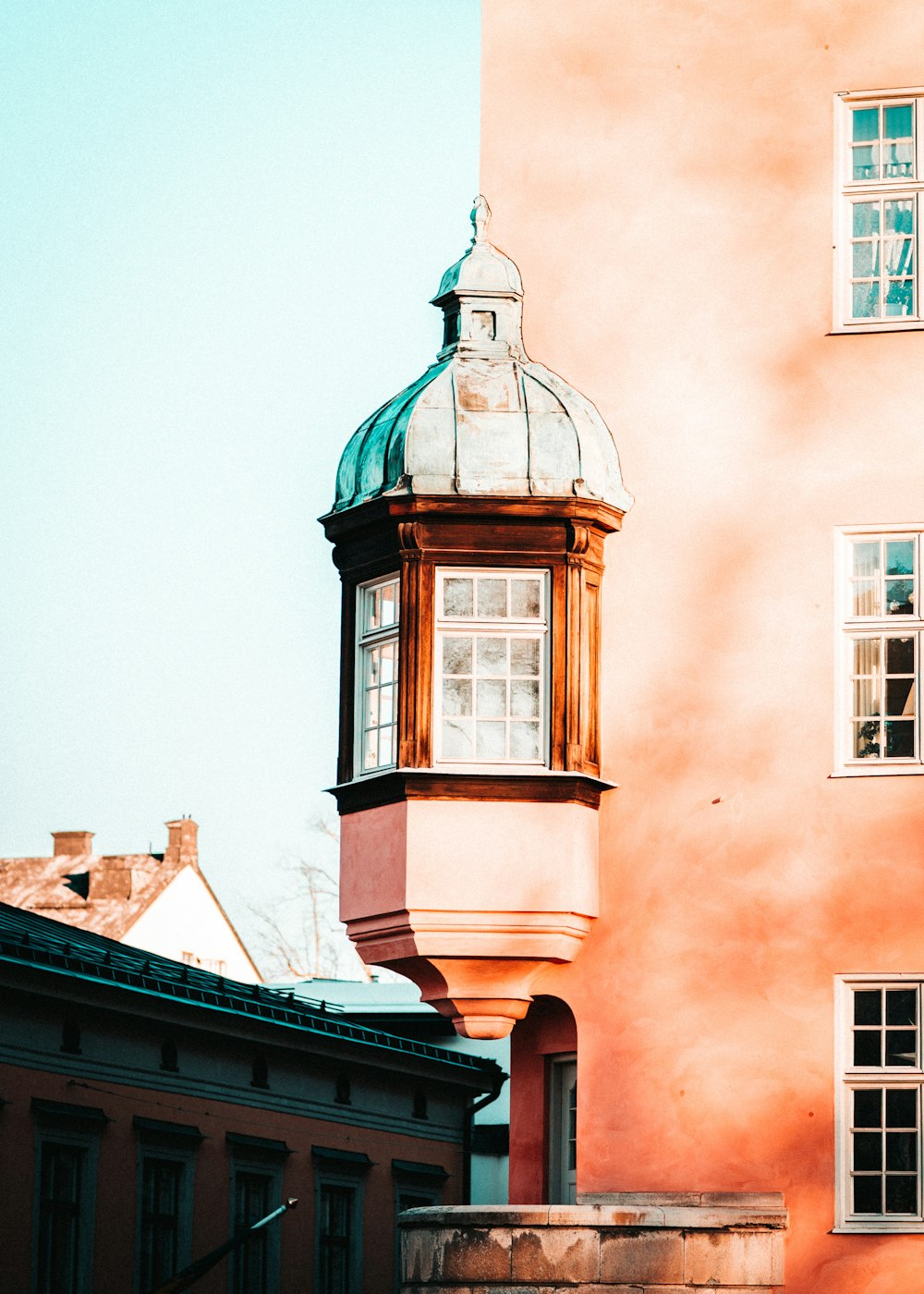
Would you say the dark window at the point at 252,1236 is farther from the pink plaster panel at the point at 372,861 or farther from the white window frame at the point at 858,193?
the white window frame at the point at 858,193

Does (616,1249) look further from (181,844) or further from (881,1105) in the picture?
(181,844)

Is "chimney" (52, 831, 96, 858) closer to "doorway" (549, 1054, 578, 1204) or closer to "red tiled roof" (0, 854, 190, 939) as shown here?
"red tiled roof" (0, 854, 190, 939)

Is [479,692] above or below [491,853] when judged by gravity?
above

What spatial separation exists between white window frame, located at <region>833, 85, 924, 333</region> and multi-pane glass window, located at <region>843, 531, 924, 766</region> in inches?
61.2

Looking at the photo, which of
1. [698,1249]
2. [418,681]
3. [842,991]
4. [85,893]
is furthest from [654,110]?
[85,893]

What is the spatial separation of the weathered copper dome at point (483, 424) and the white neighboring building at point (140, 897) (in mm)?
40975

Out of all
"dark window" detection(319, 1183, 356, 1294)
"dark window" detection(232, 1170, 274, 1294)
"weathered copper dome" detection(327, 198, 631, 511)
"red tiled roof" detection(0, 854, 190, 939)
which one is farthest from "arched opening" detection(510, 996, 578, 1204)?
"red tiled roof" detection(0, 854, 190, 939)

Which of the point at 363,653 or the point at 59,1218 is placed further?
the point at 59,1218

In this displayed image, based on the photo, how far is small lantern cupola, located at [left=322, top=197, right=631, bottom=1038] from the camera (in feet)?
54.0

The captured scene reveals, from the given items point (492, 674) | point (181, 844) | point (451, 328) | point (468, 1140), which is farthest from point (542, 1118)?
point (181, 844)

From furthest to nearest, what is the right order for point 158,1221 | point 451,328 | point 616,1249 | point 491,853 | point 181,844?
point 181,844
point 158,1221
point 451,328
point 491,853
point 616,1249

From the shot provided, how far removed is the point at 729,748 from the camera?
16.7 meters

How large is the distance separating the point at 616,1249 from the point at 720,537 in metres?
4.92

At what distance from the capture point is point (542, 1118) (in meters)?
17.7
